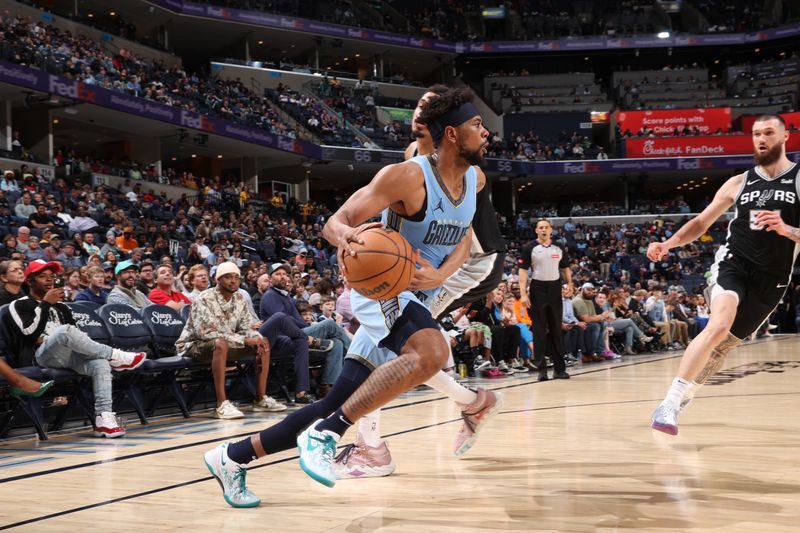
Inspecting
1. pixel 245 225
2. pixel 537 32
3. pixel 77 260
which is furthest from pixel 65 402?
pixel 537 32

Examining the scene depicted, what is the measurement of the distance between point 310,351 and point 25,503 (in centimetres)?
451

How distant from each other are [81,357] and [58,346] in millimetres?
180

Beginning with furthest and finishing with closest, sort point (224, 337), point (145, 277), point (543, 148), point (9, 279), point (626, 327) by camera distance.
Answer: point (543, 148) → point (626, 327) → point (145, 277) → point (224, 337) → point (9, 279)

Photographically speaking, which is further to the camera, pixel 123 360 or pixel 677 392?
pixel 123 360

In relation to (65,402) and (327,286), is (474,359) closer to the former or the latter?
(327,286)

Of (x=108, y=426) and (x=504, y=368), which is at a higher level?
(x=108, y=426)

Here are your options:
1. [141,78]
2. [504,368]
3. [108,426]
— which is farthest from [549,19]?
[108,426]

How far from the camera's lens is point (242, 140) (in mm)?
29000

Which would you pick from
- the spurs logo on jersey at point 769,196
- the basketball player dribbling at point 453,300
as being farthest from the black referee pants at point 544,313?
the basketball player dribbling at point 453,300

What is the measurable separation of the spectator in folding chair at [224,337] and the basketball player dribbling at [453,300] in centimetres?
279

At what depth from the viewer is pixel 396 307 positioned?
343cm

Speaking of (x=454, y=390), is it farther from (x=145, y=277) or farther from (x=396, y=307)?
(x=145, y=277)

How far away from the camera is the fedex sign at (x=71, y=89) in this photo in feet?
72.5

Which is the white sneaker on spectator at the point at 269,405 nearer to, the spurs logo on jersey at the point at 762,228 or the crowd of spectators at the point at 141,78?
the spurs logo on jersey at the point at 762,228
